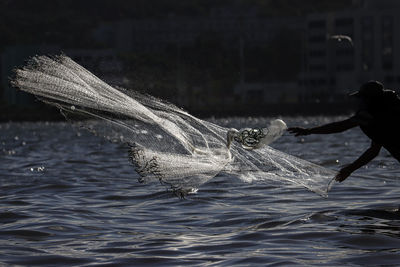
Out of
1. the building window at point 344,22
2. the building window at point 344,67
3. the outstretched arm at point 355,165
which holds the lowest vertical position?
the outstretched arm at point 355,165

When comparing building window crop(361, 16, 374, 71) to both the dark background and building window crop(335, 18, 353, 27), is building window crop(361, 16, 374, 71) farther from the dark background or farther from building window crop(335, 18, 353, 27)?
the dark background

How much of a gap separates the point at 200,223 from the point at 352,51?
359ft

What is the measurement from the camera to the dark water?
8.91m

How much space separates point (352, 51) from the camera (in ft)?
386

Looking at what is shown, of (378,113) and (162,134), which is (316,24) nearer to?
(162,134)

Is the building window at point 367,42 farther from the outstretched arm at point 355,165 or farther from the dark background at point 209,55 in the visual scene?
the outstretched arm at point 355,165

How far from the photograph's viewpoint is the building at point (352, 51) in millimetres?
111562

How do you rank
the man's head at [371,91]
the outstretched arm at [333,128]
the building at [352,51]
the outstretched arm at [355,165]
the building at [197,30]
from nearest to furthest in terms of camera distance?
the outstretched arm at [333,128]
the man's head at [371,91]
the outstretched arm at [355,165]
the building at [352,51]
the building at [197,30]

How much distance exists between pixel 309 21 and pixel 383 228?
114 m

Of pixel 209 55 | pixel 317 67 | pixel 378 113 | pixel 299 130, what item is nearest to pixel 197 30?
pixel 209 55

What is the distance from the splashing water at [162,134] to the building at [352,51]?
97.8 metres

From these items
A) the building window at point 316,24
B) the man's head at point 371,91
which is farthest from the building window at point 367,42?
the man's head at point 371,91

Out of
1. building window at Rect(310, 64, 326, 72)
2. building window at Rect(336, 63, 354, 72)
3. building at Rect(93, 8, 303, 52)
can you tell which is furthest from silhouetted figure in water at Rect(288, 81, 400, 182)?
building at Rect(93, 8, 303, 52)

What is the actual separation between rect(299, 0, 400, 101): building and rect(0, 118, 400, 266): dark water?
94.8 meters
